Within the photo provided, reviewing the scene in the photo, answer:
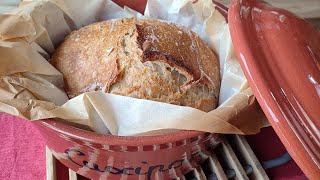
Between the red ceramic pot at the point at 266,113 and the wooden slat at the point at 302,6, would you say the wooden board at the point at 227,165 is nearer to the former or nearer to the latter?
the red ceramic pot at the point at 266,113

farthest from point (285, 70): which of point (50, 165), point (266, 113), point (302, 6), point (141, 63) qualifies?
point (302, 6)

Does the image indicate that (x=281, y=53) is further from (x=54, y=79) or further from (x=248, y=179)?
(x=54, y=79)

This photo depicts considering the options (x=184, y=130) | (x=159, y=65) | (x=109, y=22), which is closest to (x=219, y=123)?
(x=184, y=130)

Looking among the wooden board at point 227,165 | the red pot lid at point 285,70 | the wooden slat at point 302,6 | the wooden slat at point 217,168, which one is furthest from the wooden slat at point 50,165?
the wooden slat at point 302,6

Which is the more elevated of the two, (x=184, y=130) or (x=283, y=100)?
(x=283, y=100)

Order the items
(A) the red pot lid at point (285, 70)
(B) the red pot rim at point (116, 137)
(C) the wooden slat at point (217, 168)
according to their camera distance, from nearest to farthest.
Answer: (A) the red pot lid at point (285, 70) < (B) the red pot rim at point (116, 137) < (C) the wooden slat at point (217, 168)

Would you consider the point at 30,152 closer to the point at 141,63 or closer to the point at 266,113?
the point at 141,63
